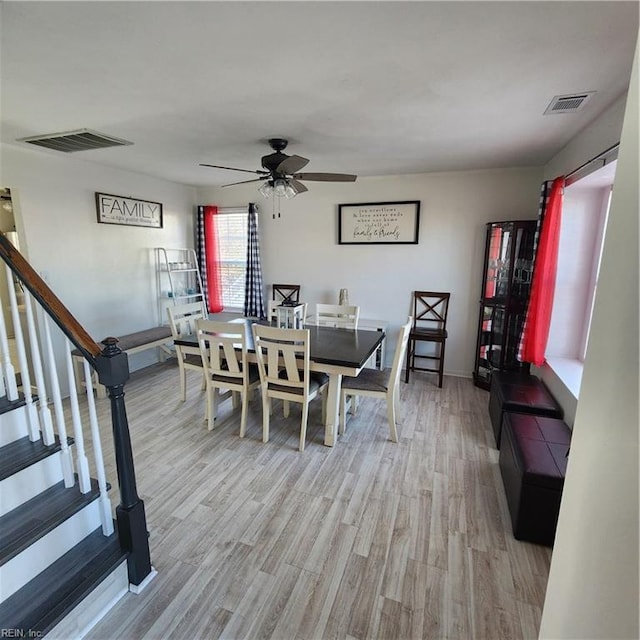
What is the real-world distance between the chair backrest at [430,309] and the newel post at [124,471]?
3579 mm

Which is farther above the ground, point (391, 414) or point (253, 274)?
point (253, 274)

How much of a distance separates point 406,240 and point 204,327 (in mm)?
2730

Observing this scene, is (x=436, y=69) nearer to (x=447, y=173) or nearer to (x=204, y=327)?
(x=204, y=327)

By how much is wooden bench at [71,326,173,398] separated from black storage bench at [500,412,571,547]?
3571mm

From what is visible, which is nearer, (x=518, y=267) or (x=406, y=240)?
A: (x=518, y=267)

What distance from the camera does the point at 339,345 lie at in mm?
2980

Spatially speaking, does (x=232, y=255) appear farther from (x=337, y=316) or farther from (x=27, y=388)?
(x=27, y=388)

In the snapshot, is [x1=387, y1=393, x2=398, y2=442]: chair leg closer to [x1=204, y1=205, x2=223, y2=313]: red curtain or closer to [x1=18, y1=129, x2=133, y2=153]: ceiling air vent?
[x1=18, y1=129, x2=133, y2=153]: ceiling air vent

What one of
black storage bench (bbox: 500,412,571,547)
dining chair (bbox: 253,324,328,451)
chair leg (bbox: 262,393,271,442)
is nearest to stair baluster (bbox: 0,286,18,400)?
dining chair (bbox: 253,324,328,451)

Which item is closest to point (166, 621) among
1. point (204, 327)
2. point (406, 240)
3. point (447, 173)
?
point (204, 327)

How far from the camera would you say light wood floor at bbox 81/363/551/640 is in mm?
1503

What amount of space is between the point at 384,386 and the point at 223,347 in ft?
4.42

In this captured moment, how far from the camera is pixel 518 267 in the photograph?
141 inches

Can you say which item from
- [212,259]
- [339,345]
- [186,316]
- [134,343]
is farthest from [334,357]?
[212,259]
